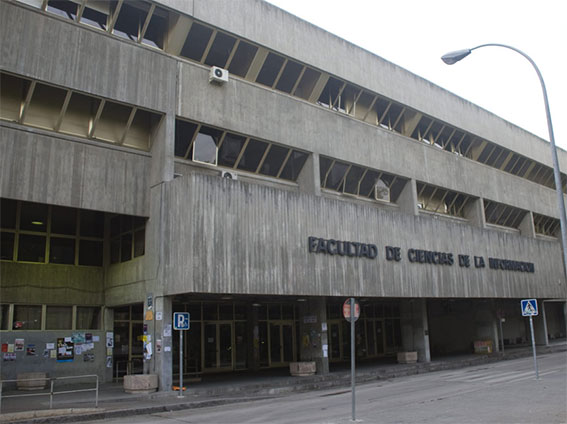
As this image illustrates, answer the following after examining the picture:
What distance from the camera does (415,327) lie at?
28.5 meters

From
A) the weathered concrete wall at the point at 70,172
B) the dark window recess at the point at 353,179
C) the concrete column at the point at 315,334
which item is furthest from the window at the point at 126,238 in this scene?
the dark window recess at the point at 353,179

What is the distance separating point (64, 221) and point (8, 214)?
2142 millimetres

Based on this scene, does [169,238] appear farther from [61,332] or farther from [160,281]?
[61,332]

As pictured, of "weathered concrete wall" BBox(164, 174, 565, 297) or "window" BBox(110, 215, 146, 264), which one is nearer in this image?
"weathered concrete wall" BBox(164, 174, 565, 297)

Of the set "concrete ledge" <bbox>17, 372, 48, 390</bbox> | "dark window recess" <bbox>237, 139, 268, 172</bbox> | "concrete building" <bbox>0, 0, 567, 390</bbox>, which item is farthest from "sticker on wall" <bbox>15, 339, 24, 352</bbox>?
"dark window recess" <bbox>237, 139, 268, 172</bbox>

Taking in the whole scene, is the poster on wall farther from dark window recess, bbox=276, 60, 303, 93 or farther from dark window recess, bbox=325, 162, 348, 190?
dark window recess, bbox=276, 60, 303, 93

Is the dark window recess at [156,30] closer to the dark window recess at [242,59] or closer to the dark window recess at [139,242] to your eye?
the dark window recess at [242,59]

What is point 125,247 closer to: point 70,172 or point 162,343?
point 70,172

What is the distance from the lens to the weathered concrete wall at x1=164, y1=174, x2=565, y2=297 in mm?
18031

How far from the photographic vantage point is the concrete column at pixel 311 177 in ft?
79.3

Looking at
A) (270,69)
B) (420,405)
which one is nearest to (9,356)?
(420,405)

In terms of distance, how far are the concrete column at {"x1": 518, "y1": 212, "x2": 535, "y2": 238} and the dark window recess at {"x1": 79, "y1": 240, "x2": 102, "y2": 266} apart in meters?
31.4

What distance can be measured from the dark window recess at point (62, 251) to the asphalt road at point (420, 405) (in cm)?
956

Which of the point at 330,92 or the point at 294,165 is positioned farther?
the point at 330,92
